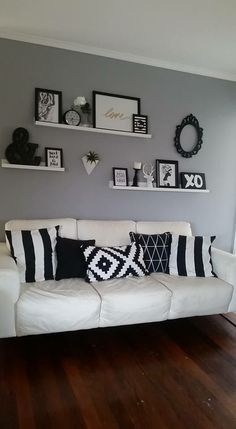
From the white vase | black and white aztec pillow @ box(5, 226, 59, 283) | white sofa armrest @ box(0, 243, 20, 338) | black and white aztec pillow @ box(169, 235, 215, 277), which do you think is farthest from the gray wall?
white sofa armrest @ box(0, 243, 20, 338)

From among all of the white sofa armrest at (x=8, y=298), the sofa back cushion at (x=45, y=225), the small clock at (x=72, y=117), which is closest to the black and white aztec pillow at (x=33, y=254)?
the sofa back cushion at (x=45, y=225)

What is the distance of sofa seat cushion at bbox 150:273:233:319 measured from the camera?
2.33 meters

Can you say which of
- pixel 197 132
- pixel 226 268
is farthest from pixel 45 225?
pixel 197 132

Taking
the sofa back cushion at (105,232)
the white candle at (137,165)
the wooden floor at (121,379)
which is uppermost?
the white candle at (137,165)

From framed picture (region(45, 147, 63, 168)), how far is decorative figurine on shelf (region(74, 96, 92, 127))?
1.21 ft

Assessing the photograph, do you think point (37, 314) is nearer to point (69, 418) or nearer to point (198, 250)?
point (69, 418)

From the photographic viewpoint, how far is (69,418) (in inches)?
60.3

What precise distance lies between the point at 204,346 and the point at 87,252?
3.84 feet

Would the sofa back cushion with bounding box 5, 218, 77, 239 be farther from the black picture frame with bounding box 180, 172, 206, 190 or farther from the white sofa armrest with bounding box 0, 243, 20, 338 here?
the black picture frame with bounding box 180, 172, 206, 190

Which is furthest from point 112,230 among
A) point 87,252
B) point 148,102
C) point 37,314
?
point 148,102

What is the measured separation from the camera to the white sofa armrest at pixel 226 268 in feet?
8.26

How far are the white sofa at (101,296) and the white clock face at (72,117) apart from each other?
934mm

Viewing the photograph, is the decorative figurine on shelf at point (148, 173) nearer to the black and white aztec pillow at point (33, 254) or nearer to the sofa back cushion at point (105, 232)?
the sofa back cushion at point (105, 232)

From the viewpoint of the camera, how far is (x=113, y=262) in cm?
243
